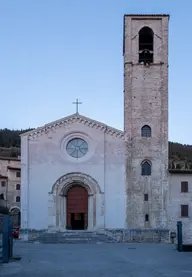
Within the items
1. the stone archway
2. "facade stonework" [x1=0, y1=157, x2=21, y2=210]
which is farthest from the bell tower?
"facade stonework" [x1=0, y1=157, x2=21, y2=210]

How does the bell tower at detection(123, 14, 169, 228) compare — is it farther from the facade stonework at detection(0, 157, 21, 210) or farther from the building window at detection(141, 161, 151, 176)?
the facade stonework at detection(0, 157, 21, 210)

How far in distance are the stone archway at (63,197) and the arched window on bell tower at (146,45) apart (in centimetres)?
1052

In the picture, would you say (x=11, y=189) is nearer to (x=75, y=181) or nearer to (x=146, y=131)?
(x=75, y=181)

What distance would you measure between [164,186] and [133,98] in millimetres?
7273

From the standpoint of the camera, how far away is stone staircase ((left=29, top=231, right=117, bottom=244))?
123 ft

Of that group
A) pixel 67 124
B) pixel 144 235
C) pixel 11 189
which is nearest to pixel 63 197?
pixel 67 124

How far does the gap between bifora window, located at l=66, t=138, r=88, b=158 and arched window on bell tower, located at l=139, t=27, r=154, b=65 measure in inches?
318

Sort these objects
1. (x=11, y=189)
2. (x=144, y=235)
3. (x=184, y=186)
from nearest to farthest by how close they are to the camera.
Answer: (x=144, y=235)
(x=184, y=186)
(x=11, y=189)

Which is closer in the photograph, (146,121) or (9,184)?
(146,121)

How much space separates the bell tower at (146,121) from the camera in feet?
128

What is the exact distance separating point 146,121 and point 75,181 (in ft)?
23.9

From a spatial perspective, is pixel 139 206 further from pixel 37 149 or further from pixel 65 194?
pixel 37 149

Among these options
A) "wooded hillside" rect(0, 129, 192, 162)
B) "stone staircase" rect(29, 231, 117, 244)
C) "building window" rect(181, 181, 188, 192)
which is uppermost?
"wooded hillside" rect(0, 129, 192, 162)

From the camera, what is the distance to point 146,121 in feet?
131
